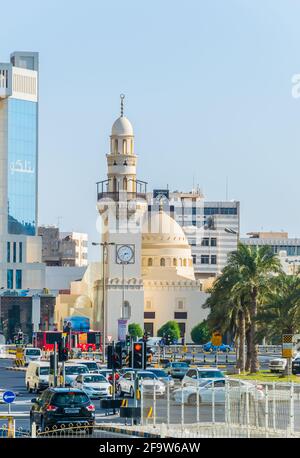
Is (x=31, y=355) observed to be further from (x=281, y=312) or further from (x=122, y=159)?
(x=122, y=159)

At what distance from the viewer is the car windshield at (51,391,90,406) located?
4762cm

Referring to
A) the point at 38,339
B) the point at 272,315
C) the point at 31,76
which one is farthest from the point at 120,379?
the point at 31,76

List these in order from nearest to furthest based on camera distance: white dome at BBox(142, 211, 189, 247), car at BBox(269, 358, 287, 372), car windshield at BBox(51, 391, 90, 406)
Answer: car windshield at BBox(51, 391, 90, 406), car at BBox(269, 358, 287, 372), white dome at BBox(142, 211, 189, 247)

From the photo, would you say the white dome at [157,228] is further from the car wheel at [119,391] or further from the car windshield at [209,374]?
the car windshield at [209,374]

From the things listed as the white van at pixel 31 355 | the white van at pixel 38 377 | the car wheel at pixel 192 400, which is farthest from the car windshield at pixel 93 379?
the white van at pixel 31 355

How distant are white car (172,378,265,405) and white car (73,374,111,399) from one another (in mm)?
13605

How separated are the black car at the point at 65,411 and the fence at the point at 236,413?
2085 mm

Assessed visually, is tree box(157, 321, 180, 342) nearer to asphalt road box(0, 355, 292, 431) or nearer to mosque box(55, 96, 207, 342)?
mosque box(55, 96, 207, 342)

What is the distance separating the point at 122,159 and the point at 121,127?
3446 mm

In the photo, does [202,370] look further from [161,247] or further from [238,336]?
[161,247]

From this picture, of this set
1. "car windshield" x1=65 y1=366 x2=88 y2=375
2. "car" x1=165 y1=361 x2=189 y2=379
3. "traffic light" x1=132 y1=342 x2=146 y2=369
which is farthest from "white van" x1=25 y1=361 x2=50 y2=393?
"traffic light" x1=132 y1=342 x2=146 y2=369

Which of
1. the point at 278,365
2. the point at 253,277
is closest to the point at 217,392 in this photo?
the point at 253,277

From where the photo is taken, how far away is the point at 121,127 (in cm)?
17538

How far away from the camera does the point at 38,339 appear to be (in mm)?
136500
